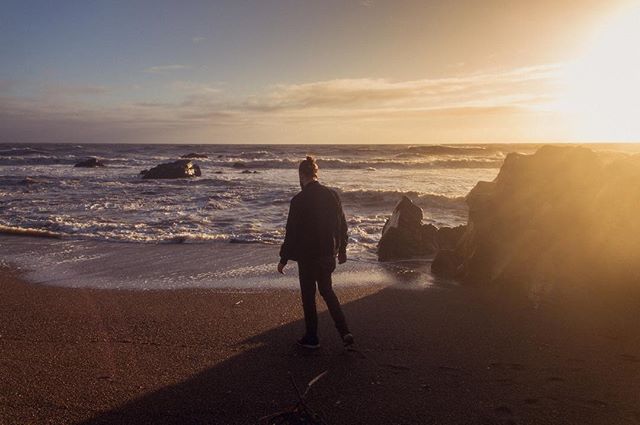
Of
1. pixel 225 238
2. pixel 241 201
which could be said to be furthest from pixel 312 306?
pixel 241 201

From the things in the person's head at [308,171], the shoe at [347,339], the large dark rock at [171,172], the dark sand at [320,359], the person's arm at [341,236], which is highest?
the person's head at [308,171]

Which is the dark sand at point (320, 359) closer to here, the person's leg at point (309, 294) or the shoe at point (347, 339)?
the shoe at point (347, 339)

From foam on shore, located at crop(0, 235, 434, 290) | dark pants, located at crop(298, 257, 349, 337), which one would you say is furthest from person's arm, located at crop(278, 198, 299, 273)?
foam on shore, located at crop(0, 235, 434, 290)

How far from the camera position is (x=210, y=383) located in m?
4.09

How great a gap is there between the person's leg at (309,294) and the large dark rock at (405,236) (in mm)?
4419

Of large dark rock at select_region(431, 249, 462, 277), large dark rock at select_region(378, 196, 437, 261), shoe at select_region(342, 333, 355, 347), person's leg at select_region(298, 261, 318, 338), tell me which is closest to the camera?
shoe at select_region(342, 333, 355, 347)

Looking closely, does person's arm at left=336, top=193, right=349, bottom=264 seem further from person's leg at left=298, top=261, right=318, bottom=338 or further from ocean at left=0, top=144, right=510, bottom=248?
ocean at left=0, top=144, right=510, bottom=248

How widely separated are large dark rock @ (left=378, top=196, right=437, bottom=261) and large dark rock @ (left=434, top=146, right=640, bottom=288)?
3.87ft

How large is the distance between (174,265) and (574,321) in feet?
20.2

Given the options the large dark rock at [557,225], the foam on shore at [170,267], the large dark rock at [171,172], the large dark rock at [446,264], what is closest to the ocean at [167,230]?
the foam on shore at [170,267]

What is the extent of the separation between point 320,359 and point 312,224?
126 cm

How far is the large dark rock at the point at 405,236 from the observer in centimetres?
923

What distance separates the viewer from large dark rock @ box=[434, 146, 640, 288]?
6.61 metres

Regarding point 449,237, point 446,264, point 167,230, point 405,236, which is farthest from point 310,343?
point 167,230
